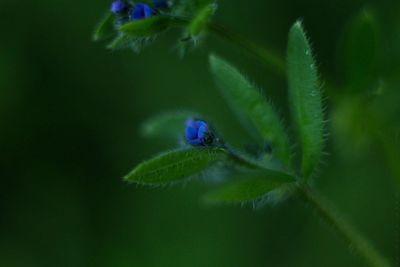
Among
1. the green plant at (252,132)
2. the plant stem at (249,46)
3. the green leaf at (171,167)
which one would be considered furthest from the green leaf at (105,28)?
the green leaf at (171,167)

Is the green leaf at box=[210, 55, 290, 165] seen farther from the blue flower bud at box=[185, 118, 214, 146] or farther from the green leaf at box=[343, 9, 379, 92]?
the green leaf at box=[343, 9, 379, 92]

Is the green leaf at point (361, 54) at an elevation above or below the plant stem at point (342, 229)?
above

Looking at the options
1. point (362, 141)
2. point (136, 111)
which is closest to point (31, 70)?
point (136, 111)

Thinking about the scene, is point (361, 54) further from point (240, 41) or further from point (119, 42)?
point (119, 42)

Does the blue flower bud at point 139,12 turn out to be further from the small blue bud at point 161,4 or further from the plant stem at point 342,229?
the plant stem at point 342,229

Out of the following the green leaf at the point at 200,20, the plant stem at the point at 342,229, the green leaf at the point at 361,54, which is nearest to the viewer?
the green leaf at the point at 200,20

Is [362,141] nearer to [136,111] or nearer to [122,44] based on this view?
[122,44]

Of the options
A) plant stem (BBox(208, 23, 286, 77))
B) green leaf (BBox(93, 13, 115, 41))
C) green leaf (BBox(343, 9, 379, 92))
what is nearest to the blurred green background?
green leaf (BBox(343, 9, 379, 92))
